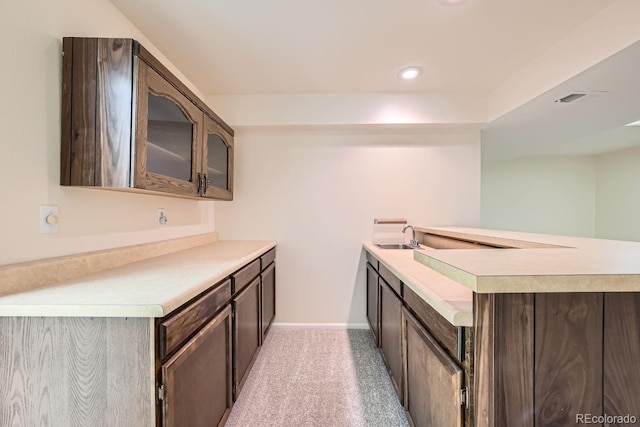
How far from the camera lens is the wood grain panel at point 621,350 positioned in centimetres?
80

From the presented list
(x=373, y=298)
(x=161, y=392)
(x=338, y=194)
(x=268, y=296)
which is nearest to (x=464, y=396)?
(x=161, y=392)

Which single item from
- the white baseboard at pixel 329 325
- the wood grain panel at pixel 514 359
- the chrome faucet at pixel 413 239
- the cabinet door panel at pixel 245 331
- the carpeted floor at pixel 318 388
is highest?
the chrome faucet at pixel 413 239

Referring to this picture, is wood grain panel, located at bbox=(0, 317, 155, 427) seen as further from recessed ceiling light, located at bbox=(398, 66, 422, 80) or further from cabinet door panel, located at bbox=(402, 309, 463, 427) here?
recessed ceiling light, located at bbox=(398, 66, 422, 80)

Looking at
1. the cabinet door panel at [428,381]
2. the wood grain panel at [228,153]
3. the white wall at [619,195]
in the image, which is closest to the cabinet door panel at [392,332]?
the cabinet door panel at [428,381]

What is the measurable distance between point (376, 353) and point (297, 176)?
174 cm

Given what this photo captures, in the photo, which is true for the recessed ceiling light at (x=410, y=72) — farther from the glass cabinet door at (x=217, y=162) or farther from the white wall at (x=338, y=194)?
the glass cabinet door at (x=217, y=162)

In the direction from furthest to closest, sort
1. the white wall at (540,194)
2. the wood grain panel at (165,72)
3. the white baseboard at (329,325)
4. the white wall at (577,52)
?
the white wall at (540,194), the white baseboard at (329,325), the white wall at (577,52), the wood grain panel at (165,72)

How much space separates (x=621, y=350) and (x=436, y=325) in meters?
0.50

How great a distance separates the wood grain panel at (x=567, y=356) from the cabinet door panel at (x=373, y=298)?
4.32ft

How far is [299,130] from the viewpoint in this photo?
2.80 meters

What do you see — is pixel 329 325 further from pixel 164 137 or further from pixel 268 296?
pixel 164 137

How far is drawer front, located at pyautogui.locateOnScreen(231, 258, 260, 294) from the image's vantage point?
1561 mm

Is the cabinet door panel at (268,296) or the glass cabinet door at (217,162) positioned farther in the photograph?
the cabinet door panel at (268,296)

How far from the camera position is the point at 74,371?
2.85 feet
